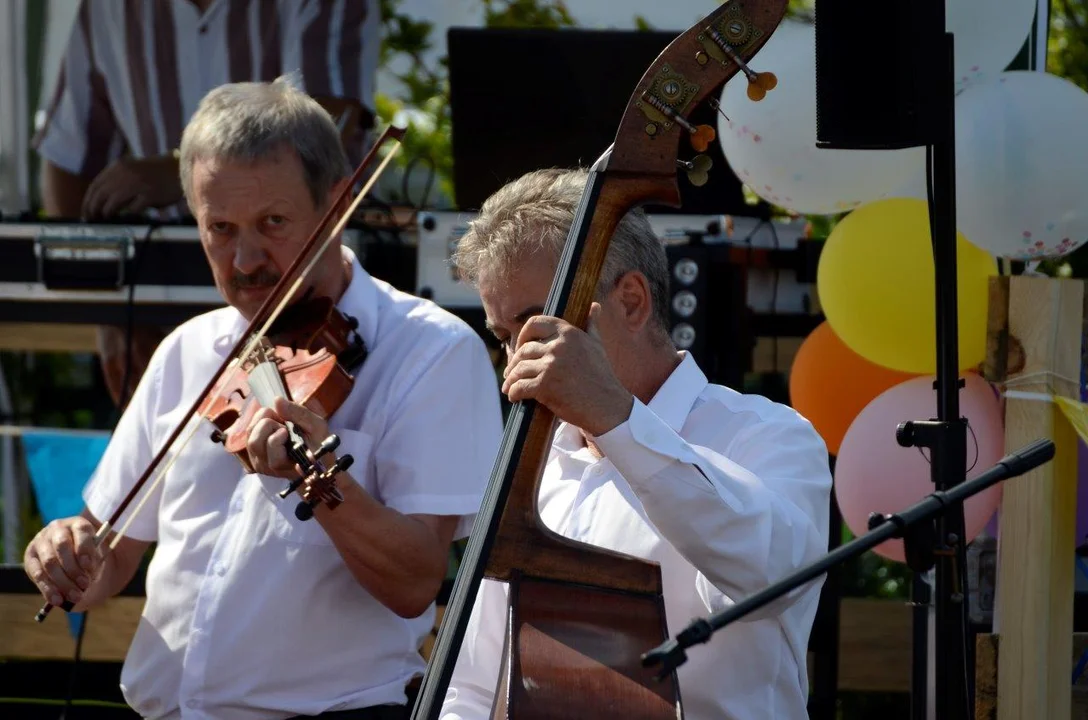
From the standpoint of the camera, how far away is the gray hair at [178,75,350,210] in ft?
8.84

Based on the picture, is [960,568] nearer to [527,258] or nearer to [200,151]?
[527,258]

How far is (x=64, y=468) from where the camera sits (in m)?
4.05

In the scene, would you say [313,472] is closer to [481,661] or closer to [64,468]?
[481,661]

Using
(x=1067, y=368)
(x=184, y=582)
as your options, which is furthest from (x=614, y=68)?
(x=184, y=582)

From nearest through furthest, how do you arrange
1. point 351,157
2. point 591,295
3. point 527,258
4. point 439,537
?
point 591,295 < point 527,258 < point 439,537 < point 351,157

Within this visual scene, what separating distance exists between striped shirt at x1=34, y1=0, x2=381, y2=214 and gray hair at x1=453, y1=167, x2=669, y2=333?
244 cm

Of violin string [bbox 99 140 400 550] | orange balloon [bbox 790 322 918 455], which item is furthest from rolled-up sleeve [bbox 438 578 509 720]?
orange balloon [bbox 790 322 918 455]

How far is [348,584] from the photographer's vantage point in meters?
2.61

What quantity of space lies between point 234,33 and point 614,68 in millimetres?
1405

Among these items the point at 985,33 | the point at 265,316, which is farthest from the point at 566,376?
the point at 985,33

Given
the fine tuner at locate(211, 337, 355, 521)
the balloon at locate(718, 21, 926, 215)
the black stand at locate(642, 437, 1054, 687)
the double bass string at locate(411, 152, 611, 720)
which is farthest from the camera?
the balloon at locate(718, 21, 926, 215)

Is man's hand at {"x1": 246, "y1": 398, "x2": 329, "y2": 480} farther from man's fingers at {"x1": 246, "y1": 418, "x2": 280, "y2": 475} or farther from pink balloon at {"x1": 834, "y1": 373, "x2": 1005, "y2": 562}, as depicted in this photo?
pink balloon at {"x1": 834, "y1": 373, "x2": 1005, "y2": 562}

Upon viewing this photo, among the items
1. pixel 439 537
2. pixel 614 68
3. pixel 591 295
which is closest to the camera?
pixel 591 295

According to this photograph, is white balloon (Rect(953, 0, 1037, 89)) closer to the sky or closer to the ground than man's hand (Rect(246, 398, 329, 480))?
closer to the sky
